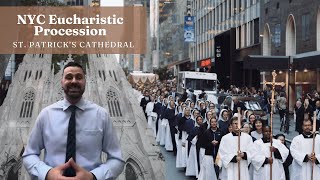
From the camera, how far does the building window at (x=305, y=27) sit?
3344cm

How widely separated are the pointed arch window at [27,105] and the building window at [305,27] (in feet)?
82.2

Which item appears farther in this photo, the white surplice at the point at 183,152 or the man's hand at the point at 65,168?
the white surplice at the point at 183,152

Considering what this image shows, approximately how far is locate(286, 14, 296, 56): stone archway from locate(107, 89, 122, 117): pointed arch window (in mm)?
27557

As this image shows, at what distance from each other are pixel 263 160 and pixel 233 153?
59cm

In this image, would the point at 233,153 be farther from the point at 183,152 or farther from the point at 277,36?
the point at 277,36

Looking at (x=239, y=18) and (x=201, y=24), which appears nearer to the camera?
(x=239, y=18)

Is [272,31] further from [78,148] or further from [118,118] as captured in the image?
[78,148]

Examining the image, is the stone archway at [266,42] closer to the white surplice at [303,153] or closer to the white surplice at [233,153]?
the white surplice at [303,153]

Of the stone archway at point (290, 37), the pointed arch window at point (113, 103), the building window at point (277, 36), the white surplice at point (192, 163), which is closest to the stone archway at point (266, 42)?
the building window at point (277, 36)

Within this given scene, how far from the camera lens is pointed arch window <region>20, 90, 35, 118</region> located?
10953 millimetres

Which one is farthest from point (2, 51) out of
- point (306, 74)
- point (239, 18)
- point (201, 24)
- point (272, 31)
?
point (201, 24)

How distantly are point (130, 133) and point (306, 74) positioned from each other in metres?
25.2

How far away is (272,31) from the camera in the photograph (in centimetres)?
4119

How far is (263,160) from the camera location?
10250mm
